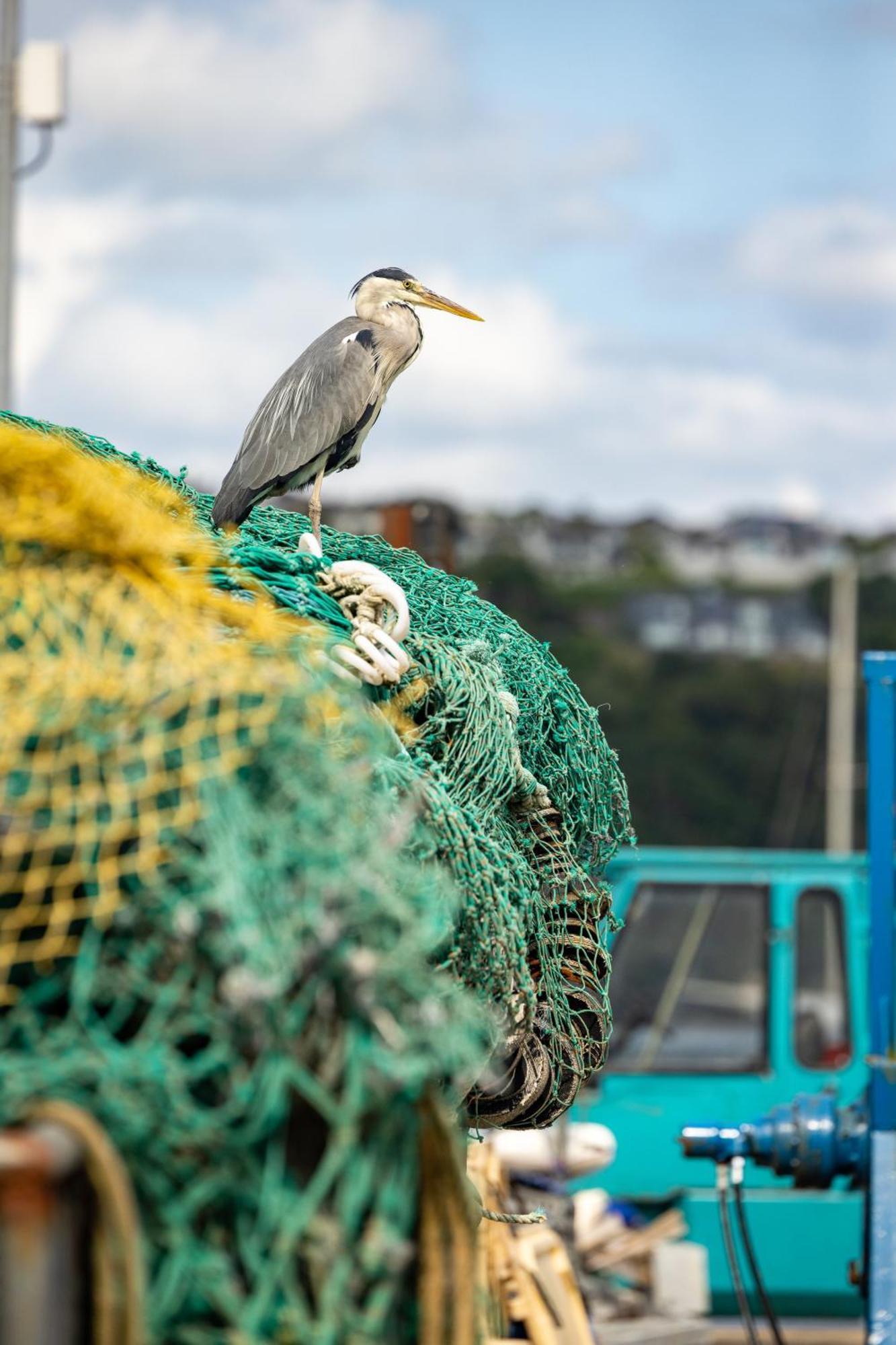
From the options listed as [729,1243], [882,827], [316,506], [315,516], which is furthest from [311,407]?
[729,1243]

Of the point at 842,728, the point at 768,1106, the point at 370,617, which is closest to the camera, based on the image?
the point at 370,617

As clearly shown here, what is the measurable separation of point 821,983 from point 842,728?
72.1 feet

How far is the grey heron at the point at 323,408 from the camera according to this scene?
409cm

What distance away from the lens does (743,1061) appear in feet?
27.9

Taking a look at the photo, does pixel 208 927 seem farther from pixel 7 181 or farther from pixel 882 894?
pixel 7 181

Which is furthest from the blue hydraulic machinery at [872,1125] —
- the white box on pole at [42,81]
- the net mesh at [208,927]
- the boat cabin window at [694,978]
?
the white box on pole at [42,81]

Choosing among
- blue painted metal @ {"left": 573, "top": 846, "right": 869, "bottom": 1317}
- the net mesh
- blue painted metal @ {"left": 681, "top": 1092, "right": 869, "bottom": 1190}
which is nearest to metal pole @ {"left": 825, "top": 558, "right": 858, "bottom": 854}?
blue painted metal @ {"left": 573, "top": 846, "right": 869, "bottom": 1317}

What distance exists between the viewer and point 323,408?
4.14m

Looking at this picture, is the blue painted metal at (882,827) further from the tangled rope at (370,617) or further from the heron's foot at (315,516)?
the tangled rope at (370,617)

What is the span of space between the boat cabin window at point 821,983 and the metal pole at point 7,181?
4.47 m

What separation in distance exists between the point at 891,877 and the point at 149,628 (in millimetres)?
3448

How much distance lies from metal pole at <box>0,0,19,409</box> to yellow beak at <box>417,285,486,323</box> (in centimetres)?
281

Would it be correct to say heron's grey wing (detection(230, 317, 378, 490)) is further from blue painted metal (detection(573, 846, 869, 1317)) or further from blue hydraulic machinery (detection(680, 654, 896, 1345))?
blue painted metal (detection(573, 846, 869, 1317))

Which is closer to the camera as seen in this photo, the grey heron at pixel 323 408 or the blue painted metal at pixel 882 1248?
the blue painted metal at pixel 882 1248
